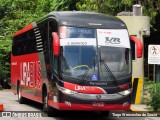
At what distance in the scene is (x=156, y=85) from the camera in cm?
1758

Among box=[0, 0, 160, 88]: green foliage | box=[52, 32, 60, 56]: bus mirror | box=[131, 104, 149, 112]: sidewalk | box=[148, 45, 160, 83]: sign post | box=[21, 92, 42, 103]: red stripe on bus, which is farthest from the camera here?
box=[0, 0, 160, 88]: green foliage

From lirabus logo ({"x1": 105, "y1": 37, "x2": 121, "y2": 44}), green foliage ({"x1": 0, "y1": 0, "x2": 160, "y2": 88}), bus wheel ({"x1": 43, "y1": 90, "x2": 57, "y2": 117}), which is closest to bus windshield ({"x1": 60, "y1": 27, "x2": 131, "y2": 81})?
lirabus logo ({"x1": 105, "y1": 37, "x2": 121, "y2": 44})

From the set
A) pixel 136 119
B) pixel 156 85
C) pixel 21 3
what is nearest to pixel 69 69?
pixel 136 119

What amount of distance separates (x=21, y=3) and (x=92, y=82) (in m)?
32.7

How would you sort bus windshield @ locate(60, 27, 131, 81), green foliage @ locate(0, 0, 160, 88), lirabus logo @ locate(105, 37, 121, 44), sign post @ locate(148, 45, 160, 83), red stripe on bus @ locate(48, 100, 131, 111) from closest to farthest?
1. red stripe on bus @ locate(48, 100, 131, 111)
2. bus windshield @ locate(60, 27, 131, 81)
3. lirabus logo @ locate(105, 37, 121, 44)
4. sign post @ locate(148, 45, 160, 83)
5. green foliage @ locate(0, 0, 160, 88)

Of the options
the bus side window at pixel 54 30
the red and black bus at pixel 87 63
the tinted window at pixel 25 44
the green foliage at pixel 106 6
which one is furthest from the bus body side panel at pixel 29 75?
the green foliage at pixel 106 6

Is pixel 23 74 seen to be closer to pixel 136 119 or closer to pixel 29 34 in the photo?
pixel 29 34

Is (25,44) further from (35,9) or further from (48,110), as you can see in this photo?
(35,9)

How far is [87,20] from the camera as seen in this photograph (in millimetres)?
14328

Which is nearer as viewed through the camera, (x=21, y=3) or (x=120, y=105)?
(x=120, y=105)

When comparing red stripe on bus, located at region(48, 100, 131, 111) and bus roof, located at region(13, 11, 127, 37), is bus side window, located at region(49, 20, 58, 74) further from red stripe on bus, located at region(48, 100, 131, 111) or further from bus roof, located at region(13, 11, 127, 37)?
red stripe on bus, located at region(48, 100, 131, 111)

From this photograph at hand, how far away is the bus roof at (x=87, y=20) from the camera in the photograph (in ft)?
46.4

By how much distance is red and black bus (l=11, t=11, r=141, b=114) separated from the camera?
43.2 feet

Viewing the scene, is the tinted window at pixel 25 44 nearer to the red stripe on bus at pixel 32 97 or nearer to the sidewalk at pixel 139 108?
the red stripe on bus at pixel 32 97
